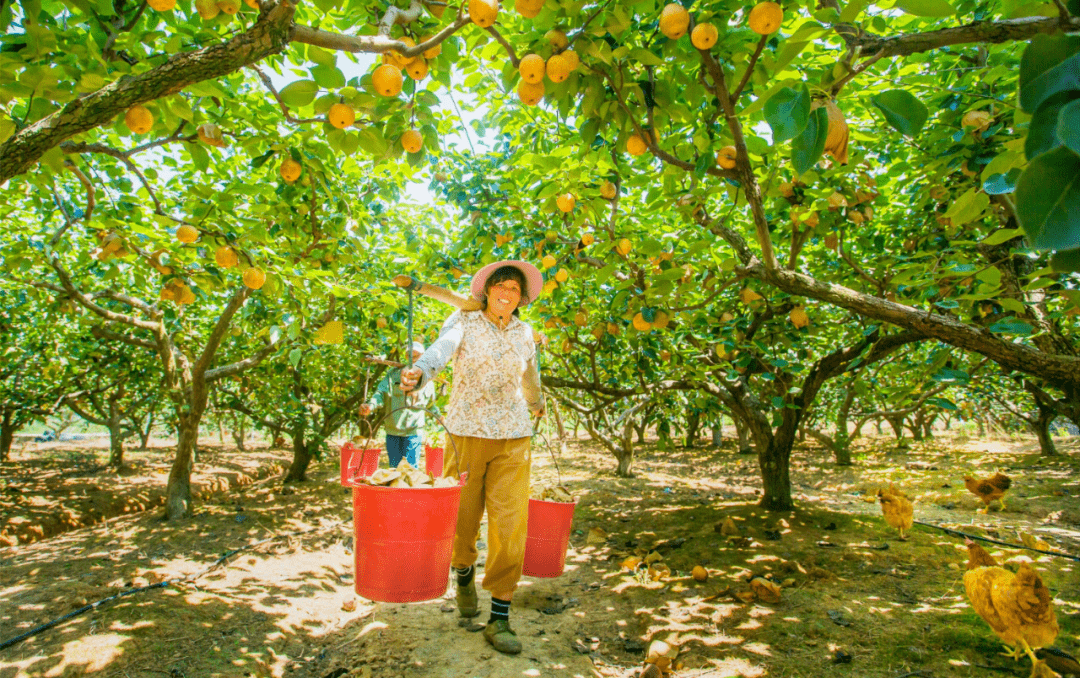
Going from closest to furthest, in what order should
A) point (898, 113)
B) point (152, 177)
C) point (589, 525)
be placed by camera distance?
point (898, 113) → point (152, 177) → point (589, 525)

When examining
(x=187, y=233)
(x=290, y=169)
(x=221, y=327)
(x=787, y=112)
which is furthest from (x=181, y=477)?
(x=787, y=112)

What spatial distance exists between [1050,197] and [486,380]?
2.40 meters

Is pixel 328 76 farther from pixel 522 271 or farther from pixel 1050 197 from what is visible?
pixel 1050 197

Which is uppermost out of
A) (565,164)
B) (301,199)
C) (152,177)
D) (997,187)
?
(152,177)

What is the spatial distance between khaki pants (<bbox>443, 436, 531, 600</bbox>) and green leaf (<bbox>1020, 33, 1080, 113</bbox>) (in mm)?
2428

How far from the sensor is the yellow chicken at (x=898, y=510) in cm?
407

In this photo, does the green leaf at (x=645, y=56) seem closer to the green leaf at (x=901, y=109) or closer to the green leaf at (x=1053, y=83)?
the green leaf at (x=901, y=109)

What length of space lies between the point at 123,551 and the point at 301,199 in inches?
158

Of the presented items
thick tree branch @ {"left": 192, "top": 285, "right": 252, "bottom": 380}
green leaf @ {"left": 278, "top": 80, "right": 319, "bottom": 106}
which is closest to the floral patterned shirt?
green leaf @ {"left": 278, "top": 80, "right": 319, "bottom": 106}

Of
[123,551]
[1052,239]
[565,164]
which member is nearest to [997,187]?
[1052,239]

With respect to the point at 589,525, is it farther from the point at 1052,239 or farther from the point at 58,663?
the point at 1052,239

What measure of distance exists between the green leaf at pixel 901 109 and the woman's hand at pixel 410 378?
1.80m

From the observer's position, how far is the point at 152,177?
3781 mm

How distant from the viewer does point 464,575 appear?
3.03m
